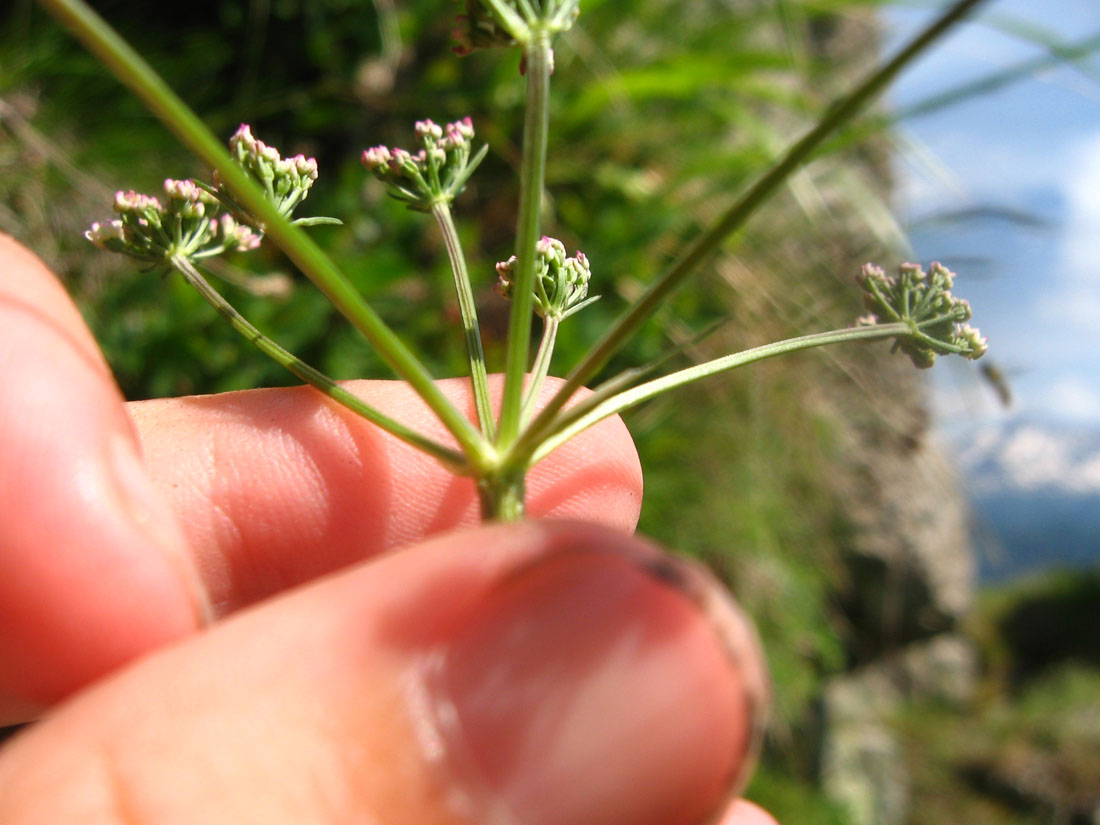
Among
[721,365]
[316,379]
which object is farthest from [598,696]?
[316,379]

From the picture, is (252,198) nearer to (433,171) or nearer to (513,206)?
(433,171)

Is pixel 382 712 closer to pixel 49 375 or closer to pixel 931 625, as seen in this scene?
pixel 49 375

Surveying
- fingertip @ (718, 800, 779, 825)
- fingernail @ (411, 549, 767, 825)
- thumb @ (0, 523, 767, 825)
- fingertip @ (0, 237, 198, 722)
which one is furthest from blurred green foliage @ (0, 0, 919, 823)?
fingernail @ (411, 549, 767, 825)

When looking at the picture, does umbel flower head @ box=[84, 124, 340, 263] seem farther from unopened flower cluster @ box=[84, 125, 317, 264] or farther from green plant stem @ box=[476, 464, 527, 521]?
green plant stem @ box=[476, 464, 527, 521]

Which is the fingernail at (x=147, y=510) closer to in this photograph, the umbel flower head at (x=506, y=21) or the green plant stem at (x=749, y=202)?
the green plant stem at (x=749, y=202)

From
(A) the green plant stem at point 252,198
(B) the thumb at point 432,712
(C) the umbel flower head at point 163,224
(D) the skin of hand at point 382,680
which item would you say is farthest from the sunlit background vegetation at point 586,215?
(B) the thumb at point 432,712

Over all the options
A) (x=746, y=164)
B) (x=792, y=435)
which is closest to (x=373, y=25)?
(x=746, y=164)
